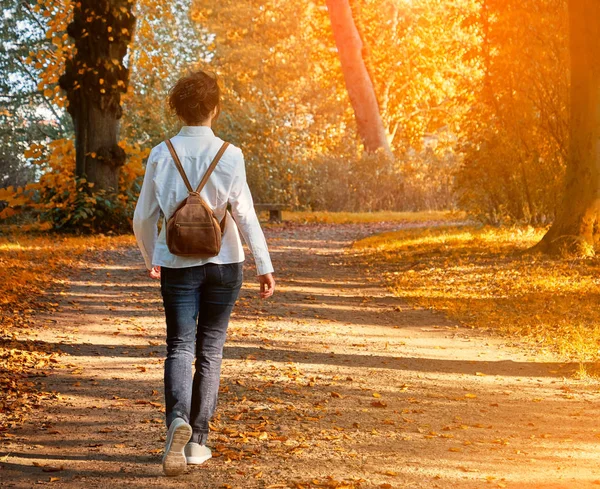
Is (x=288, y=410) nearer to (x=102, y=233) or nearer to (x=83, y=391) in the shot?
(x=83, y=391)

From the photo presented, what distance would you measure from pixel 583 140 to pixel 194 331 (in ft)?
34.5

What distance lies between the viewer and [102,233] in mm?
19547

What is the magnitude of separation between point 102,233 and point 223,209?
49.5 feet

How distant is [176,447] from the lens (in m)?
4.66

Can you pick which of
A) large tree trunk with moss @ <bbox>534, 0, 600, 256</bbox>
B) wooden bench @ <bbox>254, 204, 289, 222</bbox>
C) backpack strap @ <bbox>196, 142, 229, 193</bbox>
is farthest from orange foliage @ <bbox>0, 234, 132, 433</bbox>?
large tree trunk with moss @ <bbox>534, 0, 600, 256</bbox>

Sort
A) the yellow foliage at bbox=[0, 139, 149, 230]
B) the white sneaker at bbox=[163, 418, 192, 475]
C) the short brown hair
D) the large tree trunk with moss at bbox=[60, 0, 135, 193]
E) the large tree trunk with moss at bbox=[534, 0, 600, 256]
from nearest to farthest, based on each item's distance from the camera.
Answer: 1. the white sneaker at bbox=[163, 418, 192, 475]
2. the short brown hair
3. the large tree trunk with moss at bbox=[534, 0, 600, 256]
4. the large tree trunk with moss at bbox=[60, 0, 135, 193]
5. the yellow foliage at bbox=[0, 139, 149, 230]

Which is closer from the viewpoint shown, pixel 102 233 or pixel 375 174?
pixel 102 233

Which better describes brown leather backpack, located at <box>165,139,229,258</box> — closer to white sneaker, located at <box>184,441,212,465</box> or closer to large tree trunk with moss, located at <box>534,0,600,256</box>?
Answer: white sneaker, located at <box>184,441,212,465</box>

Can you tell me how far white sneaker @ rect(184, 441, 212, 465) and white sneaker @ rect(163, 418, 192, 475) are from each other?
236mm

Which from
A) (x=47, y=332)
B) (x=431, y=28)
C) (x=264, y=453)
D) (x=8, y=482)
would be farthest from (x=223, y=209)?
(x=431, y=28)

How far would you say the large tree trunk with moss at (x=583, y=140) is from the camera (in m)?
14.1

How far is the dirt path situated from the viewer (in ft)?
16.0

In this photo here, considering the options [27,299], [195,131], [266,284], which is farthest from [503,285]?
[195,131]

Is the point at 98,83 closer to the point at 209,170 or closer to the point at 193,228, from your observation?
the point at 209,170
